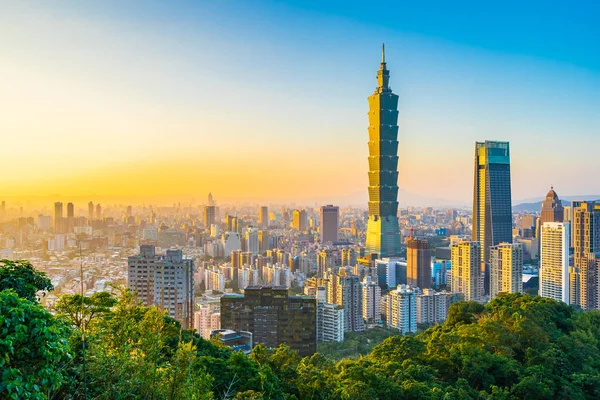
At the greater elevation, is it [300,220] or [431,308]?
[300,220]

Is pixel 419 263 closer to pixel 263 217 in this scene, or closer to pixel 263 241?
pixel 263 241

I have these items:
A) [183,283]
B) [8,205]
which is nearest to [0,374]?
[8,205]

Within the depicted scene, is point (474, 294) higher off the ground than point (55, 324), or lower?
lower

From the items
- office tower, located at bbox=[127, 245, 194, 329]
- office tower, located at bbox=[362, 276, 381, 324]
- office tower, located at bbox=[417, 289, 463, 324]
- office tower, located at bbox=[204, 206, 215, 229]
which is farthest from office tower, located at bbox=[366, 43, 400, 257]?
office tower, located at bbox=[127, 245, 194, 329]

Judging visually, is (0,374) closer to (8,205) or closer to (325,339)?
(8,205)

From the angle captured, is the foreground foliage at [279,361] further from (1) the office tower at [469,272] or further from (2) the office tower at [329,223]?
(2) the office tower at [329,223]

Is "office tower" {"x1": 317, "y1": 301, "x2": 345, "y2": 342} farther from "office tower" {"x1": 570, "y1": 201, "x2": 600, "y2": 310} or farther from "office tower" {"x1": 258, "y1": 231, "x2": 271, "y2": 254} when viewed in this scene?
"office tower" {"x1": 258, "y1": 231, "x2": 271, "y2": 254}

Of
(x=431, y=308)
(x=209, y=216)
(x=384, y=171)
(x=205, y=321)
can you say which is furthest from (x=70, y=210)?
(x=384, y=171)
